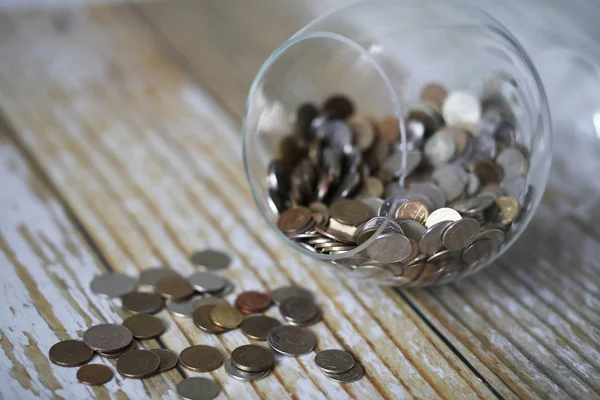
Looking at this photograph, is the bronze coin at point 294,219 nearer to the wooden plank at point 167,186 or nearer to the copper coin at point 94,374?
the wooden plank at point 167,186

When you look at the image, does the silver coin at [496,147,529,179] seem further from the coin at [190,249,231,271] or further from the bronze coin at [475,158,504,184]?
the coin at [190,249,231,271]

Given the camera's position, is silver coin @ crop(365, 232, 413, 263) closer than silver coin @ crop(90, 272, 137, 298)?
Yes

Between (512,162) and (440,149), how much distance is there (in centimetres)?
11

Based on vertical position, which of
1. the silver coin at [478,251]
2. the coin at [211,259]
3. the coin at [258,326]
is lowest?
the coin at [211,259]

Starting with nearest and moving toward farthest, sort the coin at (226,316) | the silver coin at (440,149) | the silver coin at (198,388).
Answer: the silver coin at (198,388)
the coin at (226,316)
the silver coin at (440,149)

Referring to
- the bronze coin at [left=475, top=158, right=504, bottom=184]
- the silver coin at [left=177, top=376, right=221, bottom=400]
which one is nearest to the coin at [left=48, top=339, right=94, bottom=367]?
the silver coin at [left=177, top=376, right=221, bottom=400]

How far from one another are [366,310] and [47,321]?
40 cm

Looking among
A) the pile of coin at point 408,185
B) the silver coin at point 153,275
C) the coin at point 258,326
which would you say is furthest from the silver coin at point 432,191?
the silver coin at point 153,275

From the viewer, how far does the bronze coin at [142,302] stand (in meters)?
0.87

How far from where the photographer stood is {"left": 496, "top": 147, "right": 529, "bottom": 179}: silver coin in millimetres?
890

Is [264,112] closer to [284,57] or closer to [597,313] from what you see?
[284,57]

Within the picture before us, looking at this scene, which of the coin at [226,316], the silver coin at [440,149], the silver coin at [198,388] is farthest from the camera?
the silver coin at [440,149]

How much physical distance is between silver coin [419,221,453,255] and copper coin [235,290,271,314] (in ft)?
0.74

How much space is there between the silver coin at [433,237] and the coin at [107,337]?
36 cm
